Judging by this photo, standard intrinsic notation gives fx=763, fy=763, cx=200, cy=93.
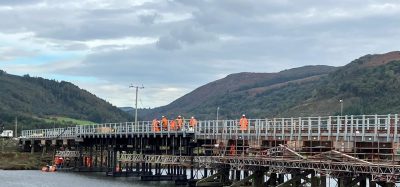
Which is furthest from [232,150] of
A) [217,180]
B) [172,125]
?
[172,125]

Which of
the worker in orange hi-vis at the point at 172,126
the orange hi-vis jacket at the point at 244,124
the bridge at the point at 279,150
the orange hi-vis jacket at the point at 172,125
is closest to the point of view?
the bridge at the point at 279,150

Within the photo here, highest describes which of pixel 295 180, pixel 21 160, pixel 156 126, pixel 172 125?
pixel 172 125

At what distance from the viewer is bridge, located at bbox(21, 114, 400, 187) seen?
178ft

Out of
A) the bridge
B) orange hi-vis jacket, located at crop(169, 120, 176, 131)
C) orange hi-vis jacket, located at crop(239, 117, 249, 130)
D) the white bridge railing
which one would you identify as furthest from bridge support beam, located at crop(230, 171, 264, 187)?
orange hi-vis jacket, located at crop(169, 120, 176, 131)

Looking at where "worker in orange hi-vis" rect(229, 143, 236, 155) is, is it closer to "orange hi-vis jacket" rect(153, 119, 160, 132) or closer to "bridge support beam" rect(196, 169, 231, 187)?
"bridge support beam" rect(196, 169, 231, 187)

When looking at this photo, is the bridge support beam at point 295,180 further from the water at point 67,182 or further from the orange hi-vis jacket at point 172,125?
the orange hi-vis jacket at point 172,125

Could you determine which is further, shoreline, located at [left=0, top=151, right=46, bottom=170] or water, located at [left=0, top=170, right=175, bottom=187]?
shoreline, located at [left=0, top=151, right=46, bottom=170]

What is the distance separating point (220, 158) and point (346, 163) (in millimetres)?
21784

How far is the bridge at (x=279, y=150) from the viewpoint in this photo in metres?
54.4

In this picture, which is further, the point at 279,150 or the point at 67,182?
the point at 67,182

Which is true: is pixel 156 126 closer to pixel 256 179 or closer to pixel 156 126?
pixel 156 126

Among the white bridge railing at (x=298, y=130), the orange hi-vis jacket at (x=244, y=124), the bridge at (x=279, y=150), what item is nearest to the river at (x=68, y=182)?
the bridge at (x=279, y=150)

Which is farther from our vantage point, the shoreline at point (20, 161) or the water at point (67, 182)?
the shoreline at point (20, 161)

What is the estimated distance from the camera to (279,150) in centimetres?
6562
